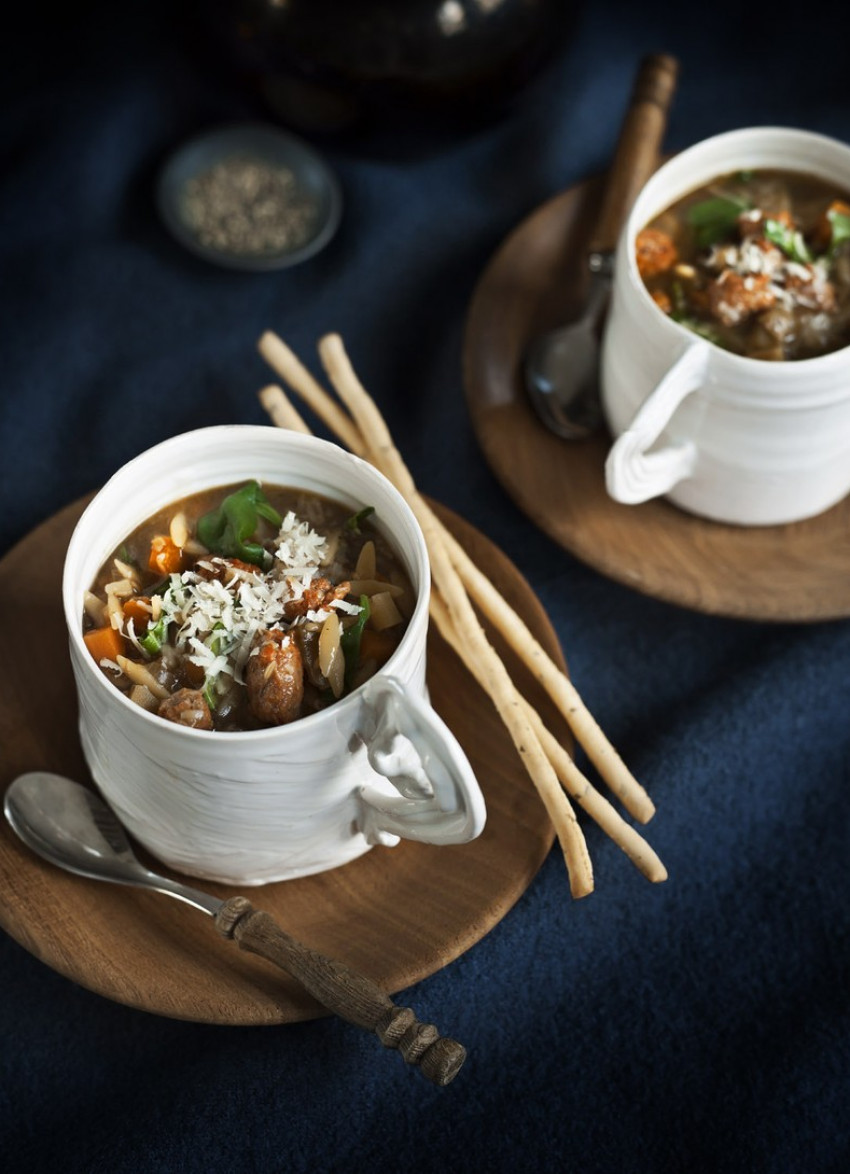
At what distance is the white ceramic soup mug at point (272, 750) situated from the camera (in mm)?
1280

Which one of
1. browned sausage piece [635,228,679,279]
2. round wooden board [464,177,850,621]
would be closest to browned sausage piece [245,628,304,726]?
round wooden board [464,177,850,621]

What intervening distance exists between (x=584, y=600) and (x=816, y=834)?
0.46m

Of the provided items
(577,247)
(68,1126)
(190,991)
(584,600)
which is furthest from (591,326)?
(68,1126)

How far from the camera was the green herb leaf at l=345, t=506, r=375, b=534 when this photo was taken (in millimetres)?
1504

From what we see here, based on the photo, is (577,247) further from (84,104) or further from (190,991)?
(190,991)

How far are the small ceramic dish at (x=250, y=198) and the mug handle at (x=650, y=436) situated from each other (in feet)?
2.69

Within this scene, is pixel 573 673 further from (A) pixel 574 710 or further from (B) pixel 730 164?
(B) pixel 730 164

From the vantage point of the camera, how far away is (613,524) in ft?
6.11

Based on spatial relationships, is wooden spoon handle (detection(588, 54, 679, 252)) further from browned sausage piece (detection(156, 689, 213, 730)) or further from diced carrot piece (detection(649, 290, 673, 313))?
browned sausage piece (detection(156, 689, 213, 730))

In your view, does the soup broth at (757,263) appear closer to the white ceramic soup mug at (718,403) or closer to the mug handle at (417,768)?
the white ceramic soup mug at (718,403)

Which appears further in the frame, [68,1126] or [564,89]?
[564,89]

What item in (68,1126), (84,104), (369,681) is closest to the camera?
(369,681)

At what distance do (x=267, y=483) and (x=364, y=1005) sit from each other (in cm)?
60

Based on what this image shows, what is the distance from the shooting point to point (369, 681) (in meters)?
1.29
